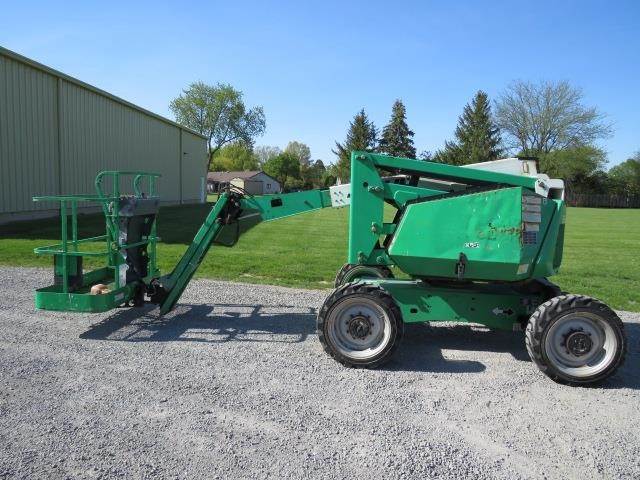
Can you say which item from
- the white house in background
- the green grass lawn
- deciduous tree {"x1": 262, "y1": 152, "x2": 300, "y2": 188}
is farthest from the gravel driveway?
deciduous tree {"x1": 262, "y1": 152, "x2": 300, "y2": 188}

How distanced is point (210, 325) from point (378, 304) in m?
2.52

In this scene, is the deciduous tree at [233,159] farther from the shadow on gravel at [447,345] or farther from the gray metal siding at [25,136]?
the shadow on gravel at [447,345]

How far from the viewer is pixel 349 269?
7266mm

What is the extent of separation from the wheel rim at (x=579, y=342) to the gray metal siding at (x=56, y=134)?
59.1 ft

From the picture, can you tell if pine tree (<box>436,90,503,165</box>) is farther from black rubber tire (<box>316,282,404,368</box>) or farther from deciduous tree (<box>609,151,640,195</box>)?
black rubber tire (<box>316,282,404,368</box>)

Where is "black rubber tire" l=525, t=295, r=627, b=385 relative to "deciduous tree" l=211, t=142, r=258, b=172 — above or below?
below

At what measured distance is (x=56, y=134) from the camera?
816 inches

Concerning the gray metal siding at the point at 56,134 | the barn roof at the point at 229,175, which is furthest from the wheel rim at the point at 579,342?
the barn roof at the point at 229,175

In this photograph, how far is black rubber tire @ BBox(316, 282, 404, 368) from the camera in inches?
210

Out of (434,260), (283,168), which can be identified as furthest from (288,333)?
(283,168)

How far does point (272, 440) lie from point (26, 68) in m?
19.5

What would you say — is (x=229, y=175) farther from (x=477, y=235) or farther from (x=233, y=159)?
(x=477, y=235)

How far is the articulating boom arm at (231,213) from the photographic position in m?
6.44

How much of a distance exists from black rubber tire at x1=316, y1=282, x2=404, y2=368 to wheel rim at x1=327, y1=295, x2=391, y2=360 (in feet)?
0.11
